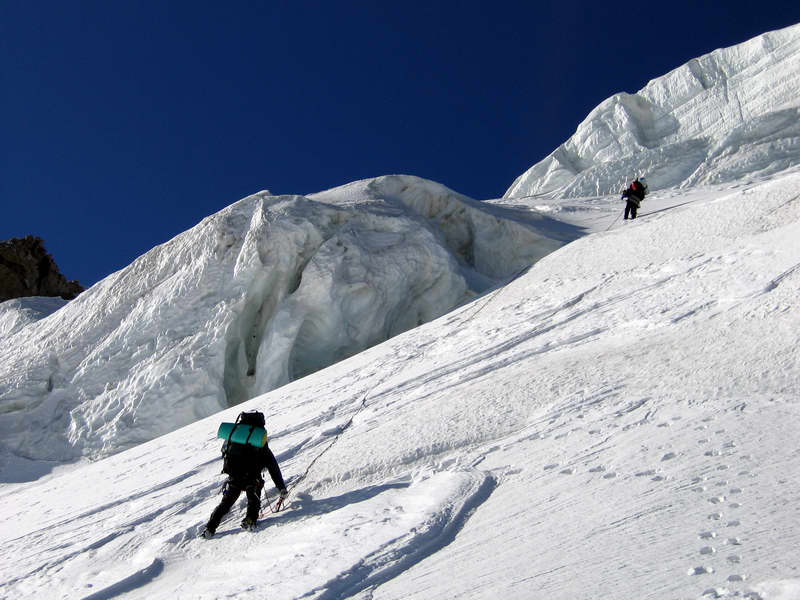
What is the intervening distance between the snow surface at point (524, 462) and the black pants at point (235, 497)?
0.44ft

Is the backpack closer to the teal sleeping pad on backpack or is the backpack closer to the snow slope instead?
the teal sleeping pad on backpack

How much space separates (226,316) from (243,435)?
23.7ft

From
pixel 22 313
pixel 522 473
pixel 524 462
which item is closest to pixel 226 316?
pixel 22 313

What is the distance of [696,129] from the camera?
28.1 metres

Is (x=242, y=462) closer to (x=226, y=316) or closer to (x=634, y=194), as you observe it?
(x=226, y=316)

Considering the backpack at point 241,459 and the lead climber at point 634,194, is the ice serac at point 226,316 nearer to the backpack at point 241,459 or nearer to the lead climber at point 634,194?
the lead climber at point 634,194

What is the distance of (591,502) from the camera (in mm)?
3836

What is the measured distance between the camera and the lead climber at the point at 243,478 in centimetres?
464

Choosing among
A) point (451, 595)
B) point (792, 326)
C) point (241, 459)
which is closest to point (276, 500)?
point (241, 459)

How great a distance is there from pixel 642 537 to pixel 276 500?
2818 millimetres

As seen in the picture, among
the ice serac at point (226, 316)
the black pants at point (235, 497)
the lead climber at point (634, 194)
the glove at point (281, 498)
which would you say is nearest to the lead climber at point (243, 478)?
the black pants at point (235, 497)

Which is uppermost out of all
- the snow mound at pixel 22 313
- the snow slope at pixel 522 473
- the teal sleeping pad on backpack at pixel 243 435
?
the snow mound at pixel 22 313

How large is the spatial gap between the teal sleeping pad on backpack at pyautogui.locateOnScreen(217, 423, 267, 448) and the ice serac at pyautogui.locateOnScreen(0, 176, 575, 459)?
637 cm

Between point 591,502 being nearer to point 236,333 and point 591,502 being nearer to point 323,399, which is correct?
point 323,399
